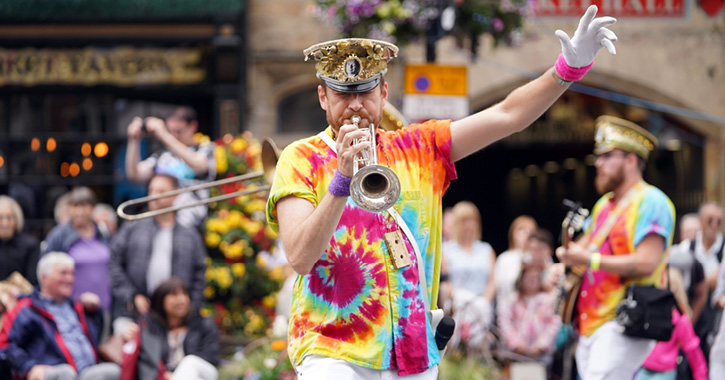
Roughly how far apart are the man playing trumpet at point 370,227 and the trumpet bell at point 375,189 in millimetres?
314

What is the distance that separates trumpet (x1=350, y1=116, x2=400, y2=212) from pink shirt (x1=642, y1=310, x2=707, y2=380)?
3.83 meters

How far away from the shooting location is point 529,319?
443 inches

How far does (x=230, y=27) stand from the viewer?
16125mm

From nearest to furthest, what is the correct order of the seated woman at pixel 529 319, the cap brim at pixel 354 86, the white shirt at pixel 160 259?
the cap brim at pixel 354 86 → the white shirt at pixel 160 259 → the seated woman at pixel 529 319

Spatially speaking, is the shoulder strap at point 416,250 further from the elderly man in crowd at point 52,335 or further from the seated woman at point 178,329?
the elderly man in crowd at point 52,335

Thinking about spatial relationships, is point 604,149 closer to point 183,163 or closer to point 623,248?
point 623,248

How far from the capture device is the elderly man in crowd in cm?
898

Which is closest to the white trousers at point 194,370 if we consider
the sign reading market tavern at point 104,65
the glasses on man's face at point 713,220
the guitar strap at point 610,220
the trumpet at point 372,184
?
the guitar strap at point 610,220

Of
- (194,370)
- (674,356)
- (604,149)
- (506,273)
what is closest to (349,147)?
(604,149)

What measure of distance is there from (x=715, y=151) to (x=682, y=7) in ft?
7.16

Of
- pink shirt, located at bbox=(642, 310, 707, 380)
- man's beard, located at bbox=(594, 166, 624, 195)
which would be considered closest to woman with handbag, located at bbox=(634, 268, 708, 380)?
pink shirt, located at bbox=(642, 310, 707, 380)

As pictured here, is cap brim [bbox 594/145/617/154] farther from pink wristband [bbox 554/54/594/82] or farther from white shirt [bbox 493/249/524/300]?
white shirt [bbox 493/249/524/300]

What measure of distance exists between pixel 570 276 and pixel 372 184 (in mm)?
3796

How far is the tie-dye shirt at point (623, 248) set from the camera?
→ 720 cm
